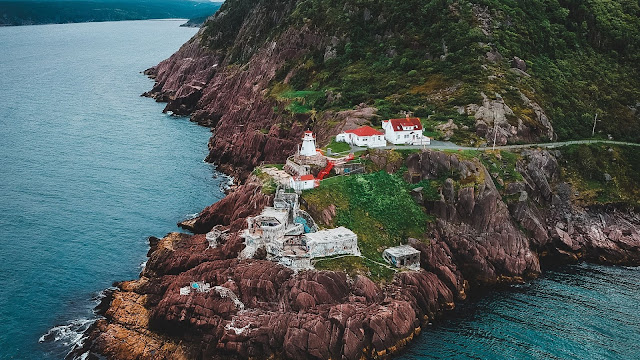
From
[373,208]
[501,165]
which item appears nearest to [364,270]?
[373,208]

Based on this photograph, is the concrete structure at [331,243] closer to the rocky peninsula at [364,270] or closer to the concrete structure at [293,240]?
the concrete structure at [293,240]

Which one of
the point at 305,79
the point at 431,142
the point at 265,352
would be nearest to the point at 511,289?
the point at 431,142

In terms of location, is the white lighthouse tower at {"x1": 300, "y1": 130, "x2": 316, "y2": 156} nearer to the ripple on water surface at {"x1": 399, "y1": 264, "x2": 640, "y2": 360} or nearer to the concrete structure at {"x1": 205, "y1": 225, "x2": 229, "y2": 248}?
the concrete structure at {"x1": 205, "y1": 225, "x2": 229, "y2": 248}

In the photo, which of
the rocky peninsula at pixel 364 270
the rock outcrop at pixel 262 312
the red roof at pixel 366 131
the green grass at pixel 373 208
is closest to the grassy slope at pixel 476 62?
the rocky peninsula at pixel 364 270

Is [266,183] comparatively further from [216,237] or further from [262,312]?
[262,312]

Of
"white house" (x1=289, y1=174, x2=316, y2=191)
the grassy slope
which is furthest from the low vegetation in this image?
"white house" (x1=289, y1=174, x2=316, y2=191)

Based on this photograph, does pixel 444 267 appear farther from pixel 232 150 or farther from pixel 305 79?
pixel 305 79
